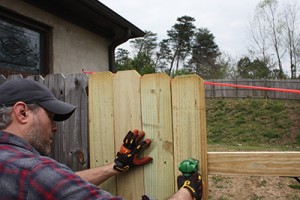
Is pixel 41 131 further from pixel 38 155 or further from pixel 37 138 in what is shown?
pixel 38 155

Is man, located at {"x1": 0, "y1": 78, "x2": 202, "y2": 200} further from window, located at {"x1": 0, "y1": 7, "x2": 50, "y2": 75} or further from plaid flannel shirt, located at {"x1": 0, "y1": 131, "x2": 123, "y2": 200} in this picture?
window, located at {"x1": 0, "y1": 7, "x2": 50, "y2": 75}

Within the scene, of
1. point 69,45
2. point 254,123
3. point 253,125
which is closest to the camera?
point 69,45

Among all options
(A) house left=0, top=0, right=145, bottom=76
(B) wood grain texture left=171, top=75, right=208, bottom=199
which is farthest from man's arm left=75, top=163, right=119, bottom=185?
(A) house left=0, top=0, right=145, bottom=76

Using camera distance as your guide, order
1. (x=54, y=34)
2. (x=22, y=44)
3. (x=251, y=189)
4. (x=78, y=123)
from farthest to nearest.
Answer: (x=54, y=34), (x=251, y=189), (x=22, y=44), (x=78, y=123)

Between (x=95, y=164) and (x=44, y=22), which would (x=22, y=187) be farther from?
(x=44, y=22)

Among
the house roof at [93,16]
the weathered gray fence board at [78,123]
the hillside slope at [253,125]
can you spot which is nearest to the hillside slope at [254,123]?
the hillside slope at [253,125]

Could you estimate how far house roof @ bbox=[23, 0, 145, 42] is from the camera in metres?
5.08

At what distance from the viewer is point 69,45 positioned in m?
5.74

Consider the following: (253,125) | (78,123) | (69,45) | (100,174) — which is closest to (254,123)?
(253,125)

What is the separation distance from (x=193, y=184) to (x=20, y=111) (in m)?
0.95

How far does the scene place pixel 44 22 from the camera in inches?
198

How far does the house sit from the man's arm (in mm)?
2994

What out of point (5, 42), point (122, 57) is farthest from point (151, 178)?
point (122, 57)

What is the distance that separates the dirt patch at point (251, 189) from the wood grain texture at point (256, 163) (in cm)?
323
